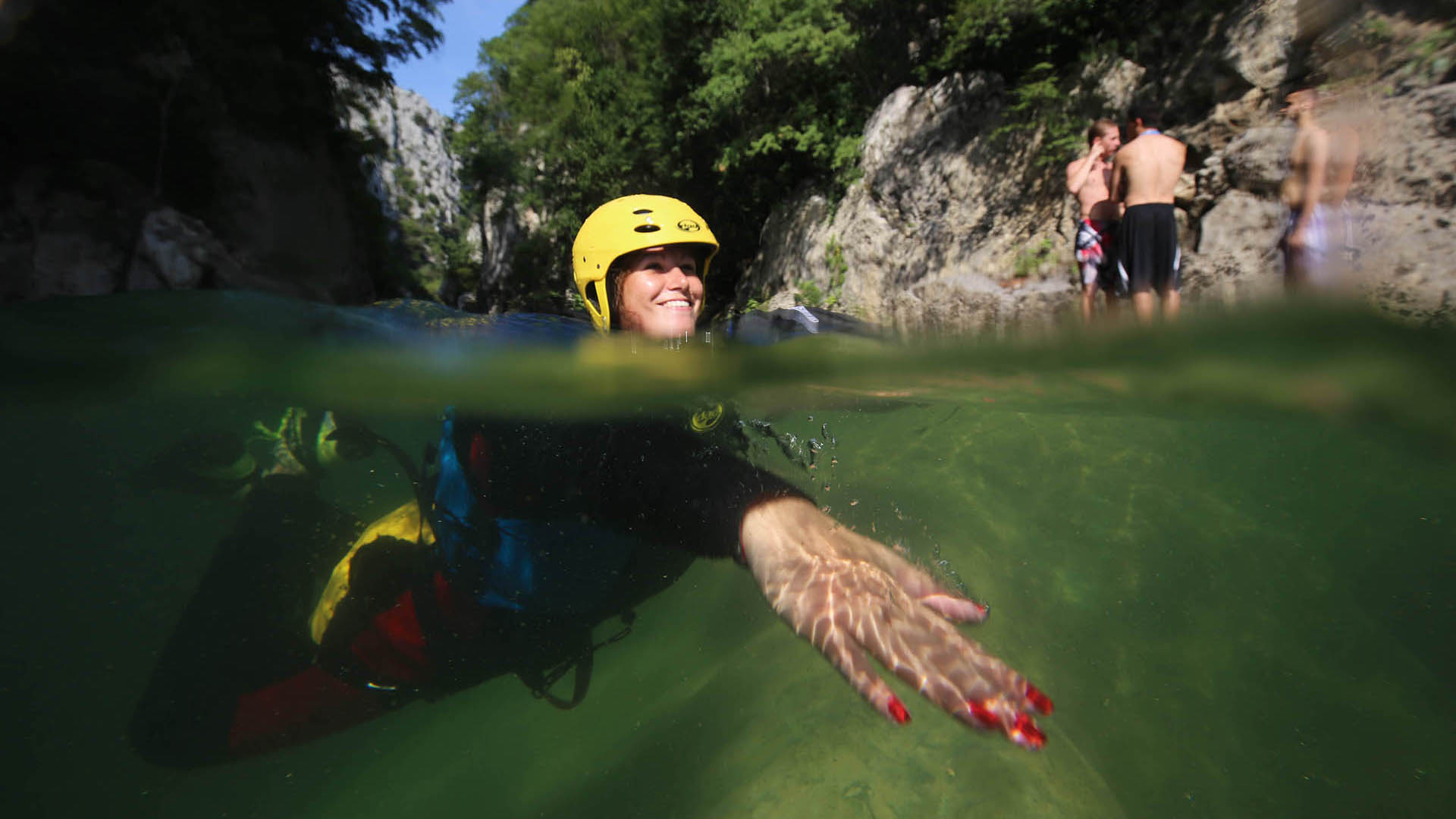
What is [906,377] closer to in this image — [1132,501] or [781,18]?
[1132,501]

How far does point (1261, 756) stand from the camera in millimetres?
5328

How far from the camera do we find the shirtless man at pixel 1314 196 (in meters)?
2.50

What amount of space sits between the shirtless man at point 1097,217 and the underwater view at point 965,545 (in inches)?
53.8

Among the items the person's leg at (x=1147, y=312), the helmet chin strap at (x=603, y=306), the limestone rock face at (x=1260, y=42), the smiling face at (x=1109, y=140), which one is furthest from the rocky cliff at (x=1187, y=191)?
the helmet chin strap at (x=603, y=306)

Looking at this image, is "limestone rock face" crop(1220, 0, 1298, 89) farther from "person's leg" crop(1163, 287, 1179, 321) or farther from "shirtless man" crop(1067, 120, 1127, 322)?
"person's leg" crop(1163, 287, 1179, 321)

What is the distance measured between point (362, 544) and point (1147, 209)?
283 inches

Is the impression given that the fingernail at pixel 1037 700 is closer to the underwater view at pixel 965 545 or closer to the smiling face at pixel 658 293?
the underwater view at pixel 965 545

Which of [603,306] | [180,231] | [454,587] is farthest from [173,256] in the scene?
[603,306]

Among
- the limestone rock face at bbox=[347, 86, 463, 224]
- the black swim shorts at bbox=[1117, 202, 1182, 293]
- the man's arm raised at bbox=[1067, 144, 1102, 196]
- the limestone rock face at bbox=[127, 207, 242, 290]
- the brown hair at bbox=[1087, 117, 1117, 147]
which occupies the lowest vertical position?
the black swim shorts at bbox=[1117, 202, 1182, 293]

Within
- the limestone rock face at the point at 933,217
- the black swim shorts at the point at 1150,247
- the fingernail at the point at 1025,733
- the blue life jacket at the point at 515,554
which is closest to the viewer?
the fingernail at the point at 1025,733

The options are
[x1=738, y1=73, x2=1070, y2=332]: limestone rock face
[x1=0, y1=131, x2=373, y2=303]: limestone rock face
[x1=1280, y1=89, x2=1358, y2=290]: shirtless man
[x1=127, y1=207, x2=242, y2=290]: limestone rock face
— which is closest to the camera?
[x1=1280, y1=89, x2=1358, y2=290]: shirtless man

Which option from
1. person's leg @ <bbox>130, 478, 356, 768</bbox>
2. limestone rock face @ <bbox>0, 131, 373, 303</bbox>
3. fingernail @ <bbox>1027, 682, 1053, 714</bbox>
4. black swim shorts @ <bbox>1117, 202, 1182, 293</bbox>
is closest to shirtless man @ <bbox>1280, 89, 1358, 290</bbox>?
black swim shorts @ <bbox>1117, 202, 1182, 293</bbox>

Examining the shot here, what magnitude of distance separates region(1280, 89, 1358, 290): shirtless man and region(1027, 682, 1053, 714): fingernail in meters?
2.16

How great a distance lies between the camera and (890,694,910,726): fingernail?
1818 millimetres
